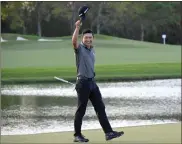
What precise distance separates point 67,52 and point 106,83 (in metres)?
3.56

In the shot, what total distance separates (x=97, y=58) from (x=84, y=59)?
8.54 meters

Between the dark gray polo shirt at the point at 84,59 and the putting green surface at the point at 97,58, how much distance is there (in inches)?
163

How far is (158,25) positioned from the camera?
1145 centimetres

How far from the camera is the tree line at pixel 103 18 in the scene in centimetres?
971

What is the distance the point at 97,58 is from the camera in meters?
14.4

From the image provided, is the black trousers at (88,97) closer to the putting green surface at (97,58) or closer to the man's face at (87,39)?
the man's face at (87,39)

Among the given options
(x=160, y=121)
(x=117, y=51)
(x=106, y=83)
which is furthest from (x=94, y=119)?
(x=106, y=83)

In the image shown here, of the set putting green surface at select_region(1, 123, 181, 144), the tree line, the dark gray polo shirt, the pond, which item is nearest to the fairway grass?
the pond

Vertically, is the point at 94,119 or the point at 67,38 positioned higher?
the point at 67,38

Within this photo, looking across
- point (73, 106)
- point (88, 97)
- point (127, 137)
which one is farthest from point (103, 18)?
point (88, 97)

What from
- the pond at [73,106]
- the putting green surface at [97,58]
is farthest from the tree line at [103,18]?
the pond at [73,106]

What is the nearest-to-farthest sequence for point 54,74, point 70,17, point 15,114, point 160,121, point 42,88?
point 70,17 → point 160,121 → point 15,114 → point 42,88 → point 54,74

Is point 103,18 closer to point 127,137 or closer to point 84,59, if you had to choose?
point 127,137

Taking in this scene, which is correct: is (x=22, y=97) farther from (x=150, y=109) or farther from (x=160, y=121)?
(x=160, y=121)
